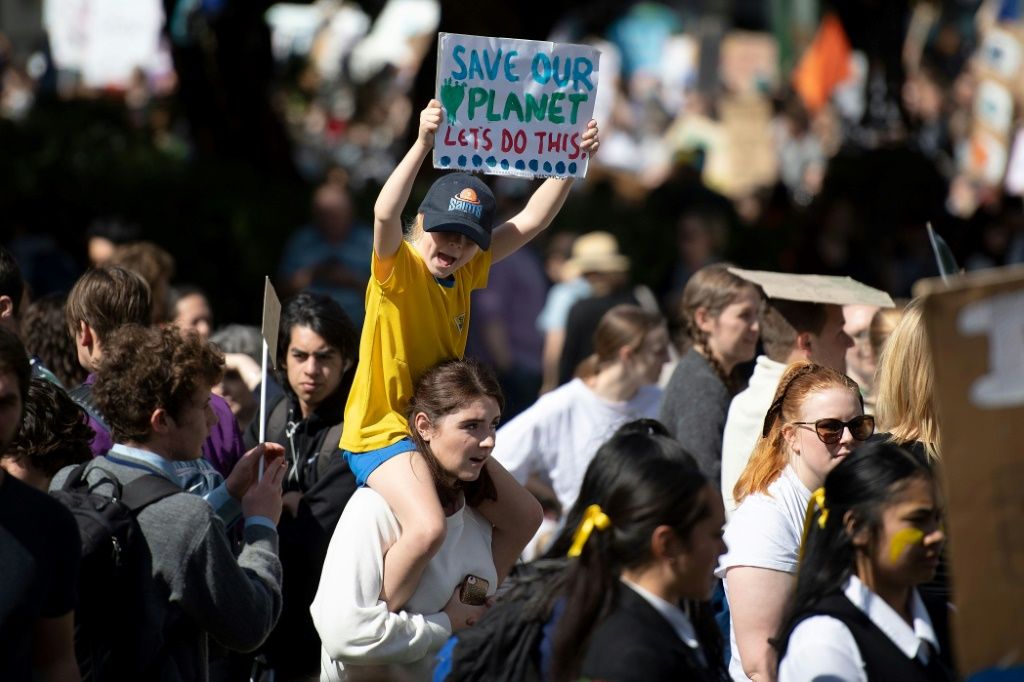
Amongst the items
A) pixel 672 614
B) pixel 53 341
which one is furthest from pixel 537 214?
pixel 672 614

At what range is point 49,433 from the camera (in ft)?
14.1

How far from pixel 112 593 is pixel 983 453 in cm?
225

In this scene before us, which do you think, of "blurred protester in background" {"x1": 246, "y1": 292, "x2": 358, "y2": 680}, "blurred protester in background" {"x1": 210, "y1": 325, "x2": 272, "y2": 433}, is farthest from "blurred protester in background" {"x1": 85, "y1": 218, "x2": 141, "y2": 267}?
"blurred protester in background" {"x1": 246, "y1": 292, "x2": 358, "y2": 680}

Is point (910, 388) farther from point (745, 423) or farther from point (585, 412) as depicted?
point (585, 412)

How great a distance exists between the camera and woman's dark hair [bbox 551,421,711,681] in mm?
3555

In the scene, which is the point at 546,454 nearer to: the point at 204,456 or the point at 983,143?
the point at 204,456

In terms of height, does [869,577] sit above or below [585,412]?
above

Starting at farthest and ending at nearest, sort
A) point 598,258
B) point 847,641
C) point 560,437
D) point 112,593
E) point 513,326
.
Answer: point 513,326, point 598,258, point 560,437, point 112,593, point 847,641

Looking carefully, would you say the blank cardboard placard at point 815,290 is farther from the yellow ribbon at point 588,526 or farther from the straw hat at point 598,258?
the straw hat at point 598,258

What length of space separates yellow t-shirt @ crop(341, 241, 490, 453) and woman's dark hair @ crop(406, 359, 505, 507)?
0.26 feet

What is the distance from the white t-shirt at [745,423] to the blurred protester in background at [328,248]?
5.06 meters

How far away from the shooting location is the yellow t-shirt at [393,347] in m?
4.96

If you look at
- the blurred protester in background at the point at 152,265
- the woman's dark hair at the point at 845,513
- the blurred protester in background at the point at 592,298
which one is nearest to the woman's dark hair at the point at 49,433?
the woman's dark hair at the point at 845,513

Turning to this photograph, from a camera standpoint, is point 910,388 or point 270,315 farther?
point 270,315
